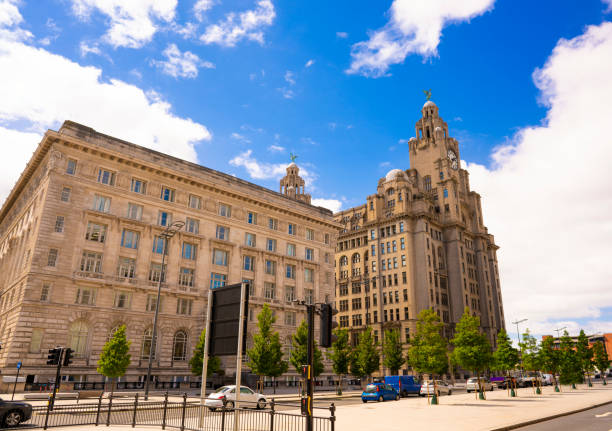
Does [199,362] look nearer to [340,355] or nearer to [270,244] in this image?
[340,355]

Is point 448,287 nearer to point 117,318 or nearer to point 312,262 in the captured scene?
point 312,262

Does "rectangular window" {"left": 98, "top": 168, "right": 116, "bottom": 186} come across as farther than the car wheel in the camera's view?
Yes

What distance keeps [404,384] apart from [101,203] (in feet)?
121

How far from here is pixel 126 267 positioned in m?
44.5

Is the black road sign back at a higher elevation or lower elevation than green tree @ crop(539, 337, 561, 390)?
higher

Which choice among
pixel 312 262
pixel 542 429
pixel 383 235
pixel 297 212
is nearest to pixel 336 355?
pixel 312 262

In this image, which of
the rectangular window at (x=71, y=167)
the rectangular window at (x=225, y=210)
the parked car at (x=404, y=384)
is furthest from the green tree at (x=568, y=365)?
the rectangular window at (x=71, y=167)

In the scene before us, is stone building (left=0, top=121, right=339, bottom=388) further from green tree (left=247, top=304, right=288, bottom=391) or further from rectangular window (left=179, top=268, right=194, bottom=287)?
green tree (left=247, top=304, right=288, bottom=391)

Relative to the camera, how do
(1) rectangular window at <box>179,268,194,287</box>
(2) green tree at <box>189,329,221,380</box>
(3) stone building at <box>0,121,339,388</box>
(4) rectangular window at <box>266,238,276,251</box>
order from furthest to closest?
1. (4) rectangular window at <box>266,238,276,251</box>
2. (1) rectangular window at <box>179,268,194,287</box>
3. (2) green tree at <box>189,329,221,380</box>
4. (3) stone building at <box>0,121,339,388</box>

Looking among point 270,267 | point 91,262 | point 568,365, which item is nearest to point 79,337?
point 91,262

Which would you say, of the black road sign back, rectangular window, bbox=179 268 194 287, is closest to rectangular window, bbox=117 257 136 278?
rectangular window, bbox=179 268 194 287

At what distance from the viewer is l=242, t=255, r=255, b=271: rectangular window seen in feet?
178

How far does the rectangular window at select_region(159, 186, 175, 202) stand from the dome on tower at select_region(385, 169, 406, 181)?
187 ft

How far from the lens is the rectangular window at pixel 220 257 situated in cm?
5181
